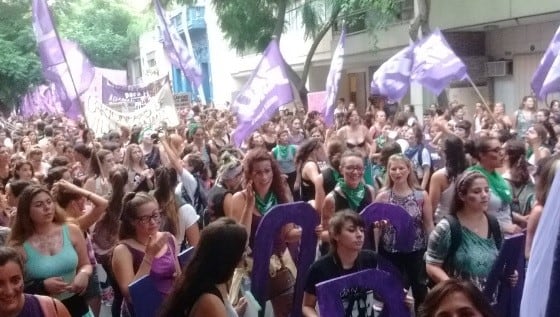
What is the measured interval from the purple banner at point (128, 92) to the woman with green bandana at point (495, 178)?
10.9 metres

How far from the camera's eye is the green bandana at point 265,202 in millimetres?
5410

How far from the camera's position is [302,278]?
4.77 meters

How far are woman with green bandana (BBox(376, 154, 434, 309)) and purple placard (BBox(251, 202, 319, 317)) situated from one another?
658mm

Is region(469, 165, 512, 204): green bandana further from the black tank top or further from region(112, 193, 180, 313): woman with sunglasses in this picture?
region(112, 193, 180, 313): woman with sunglasses

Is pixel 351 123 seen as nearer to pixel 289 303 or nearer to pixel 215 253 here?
pixel 289 303

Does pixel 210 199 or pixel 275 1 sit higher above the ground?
pixel 275 1

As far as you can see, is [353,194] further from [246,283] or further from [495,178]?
[246,283]

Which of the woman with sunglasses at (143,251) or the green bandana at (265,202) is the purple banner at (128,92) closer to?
the green bandana at (265,202)

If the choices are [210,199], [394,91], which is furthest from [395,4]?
[210,199]

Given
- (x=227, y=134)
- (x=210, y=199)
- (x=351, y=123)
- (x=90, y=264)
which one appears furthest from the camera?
(x=227, y=134)

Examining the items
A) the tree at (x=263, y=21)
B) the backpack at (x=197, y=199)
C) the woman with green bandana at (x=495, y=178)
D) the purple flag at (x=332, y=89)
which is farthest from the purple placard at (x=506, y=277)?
the tree at (x=263, y=21)

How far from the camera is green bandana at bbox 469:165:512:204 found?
17.7 feet

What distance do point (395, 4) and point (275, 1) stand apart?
4160 millimetres

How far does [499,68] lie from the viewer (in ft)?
68.0
